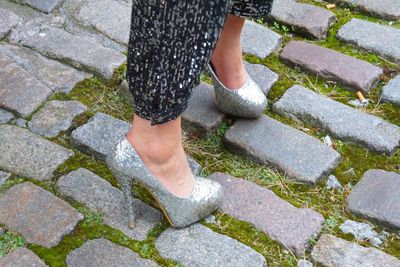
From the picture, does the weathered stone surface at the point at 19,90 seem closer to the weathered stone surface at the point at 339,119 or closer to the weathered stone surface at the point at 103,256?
the weathered stone surface at the point at 103,256

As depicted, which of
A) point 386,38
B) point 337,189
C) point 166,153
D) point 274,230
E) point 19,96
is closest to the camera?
point 166,153

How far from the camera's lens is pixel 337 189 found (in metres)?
1.86

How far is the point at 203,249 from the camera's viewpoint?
5.34 feet

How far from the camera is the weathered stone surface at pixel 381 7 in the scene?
2496 mm

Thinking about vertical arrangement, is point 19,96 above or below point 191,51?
below

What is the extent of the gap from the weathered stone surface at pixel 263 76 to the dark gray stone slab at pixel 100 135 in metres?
0.42

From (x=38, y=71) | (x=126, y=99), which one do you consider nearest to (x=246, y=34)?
(x=126, y=99)

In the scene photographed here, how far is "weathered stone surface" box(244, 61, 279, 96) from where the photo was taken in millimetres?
2176

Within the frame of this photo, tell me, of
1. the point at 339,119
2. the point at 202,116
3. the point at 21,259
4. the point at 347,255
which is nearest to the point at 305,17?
the point at 339,119

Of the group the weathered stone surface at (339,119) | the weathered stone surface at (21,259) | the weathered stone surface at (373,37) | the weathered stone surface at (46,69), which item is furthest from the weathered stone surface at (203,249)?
the weathered stone surface at (373,37)

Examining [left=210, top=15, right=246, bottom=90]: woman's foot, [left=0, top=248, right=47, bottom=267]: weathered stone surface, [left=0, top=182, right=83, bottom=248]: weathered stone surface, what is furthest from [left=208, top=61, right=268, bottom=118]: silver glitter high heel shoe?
[left=0, top=248, right=47, bottom=267]: weathered stone surface

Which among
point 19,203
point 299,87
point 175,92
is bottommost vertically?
point 19,203

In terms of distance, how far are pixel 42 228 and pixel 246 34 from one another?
1.10 m

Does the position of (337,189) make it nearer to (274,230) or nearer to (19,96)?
(274,230)
